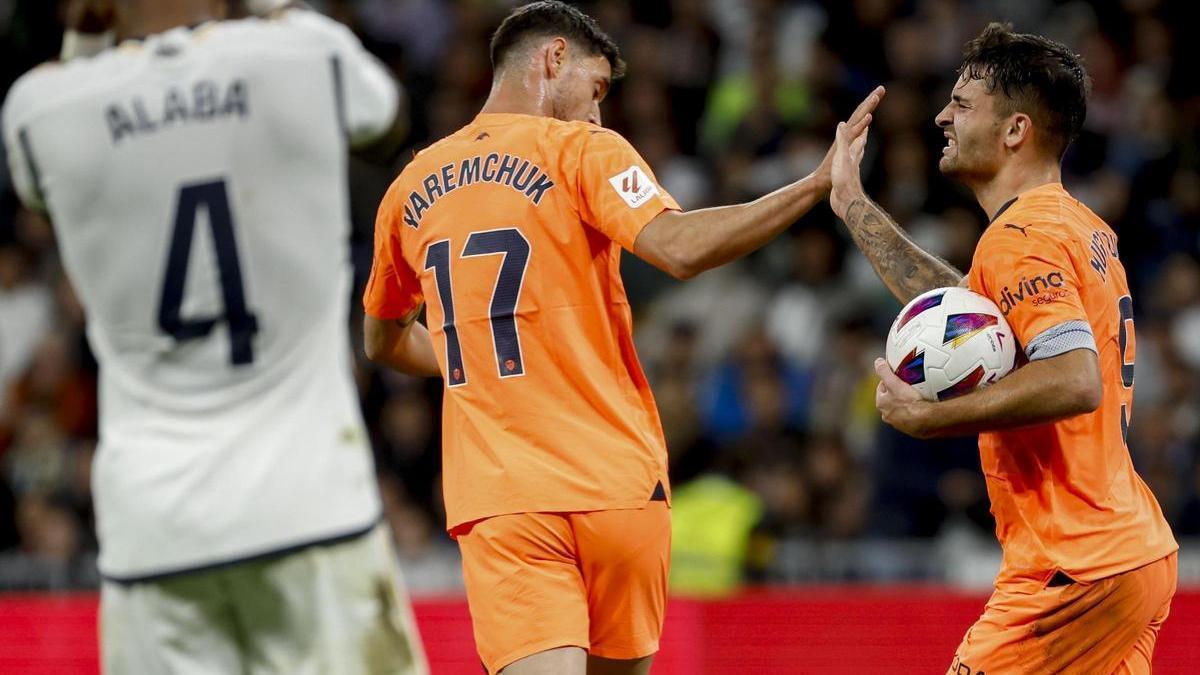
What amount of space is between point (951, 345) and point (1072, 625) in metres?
0.82

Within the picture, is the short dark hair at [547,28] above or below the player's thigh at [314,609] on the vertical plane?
above

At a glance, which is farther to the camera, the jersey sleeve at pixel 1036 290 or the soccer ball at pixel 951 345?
the soccer ball at pixel 951 345

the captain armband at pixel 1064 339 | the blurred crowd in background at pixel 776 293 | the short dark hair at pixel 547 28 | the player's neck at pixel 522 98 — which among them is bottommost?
the blurred crowd in background at pixel 776 293

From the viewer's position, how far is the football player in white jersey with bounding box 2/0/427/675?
11.6 feet

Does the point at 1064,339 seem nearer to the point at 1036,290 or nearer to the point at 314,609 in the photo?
the point at 1036,290

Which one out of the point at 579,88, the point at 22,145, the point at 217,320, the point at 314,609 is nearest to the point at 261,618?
the point at 314,609

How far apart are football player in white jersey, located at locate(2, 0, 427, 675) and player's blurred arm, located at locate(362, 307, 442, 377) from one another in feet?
6.82

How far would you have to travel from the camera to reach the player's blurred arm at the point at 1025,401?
4.42m

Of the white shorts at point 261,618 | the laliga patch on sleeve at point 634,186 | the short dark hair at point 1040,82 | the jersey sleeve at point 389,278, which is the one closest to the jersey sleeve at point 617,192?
the laliga patch on sleeve at point 634,186

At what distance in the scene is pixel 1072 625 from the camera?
15.1 feet

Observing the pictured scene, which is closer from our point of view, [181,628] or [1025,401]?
[181,628]

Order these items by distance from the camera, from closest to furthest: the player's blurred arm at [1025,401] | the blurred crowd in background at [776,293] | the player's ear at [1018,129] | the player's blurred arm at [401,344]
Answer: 1. the player's blurred arm at [1025,401]
2. the player's ear at [1018,129]
3. the player's blurred arm at [401,344]
4. the blurred crowd in background at [776,293]

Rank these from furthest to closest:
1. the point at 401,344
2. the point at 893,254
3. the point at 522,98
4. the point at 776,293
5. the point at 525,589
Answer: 1. the point at 776,293
2. the point at 401,344
3. the point at 522,98
4. the point at 893,254
5. the point at 525,589

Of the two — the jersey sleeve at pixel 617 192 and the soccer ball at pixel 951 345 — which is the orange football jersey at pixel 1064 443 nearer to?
the soccer ball at pixel 951 345
